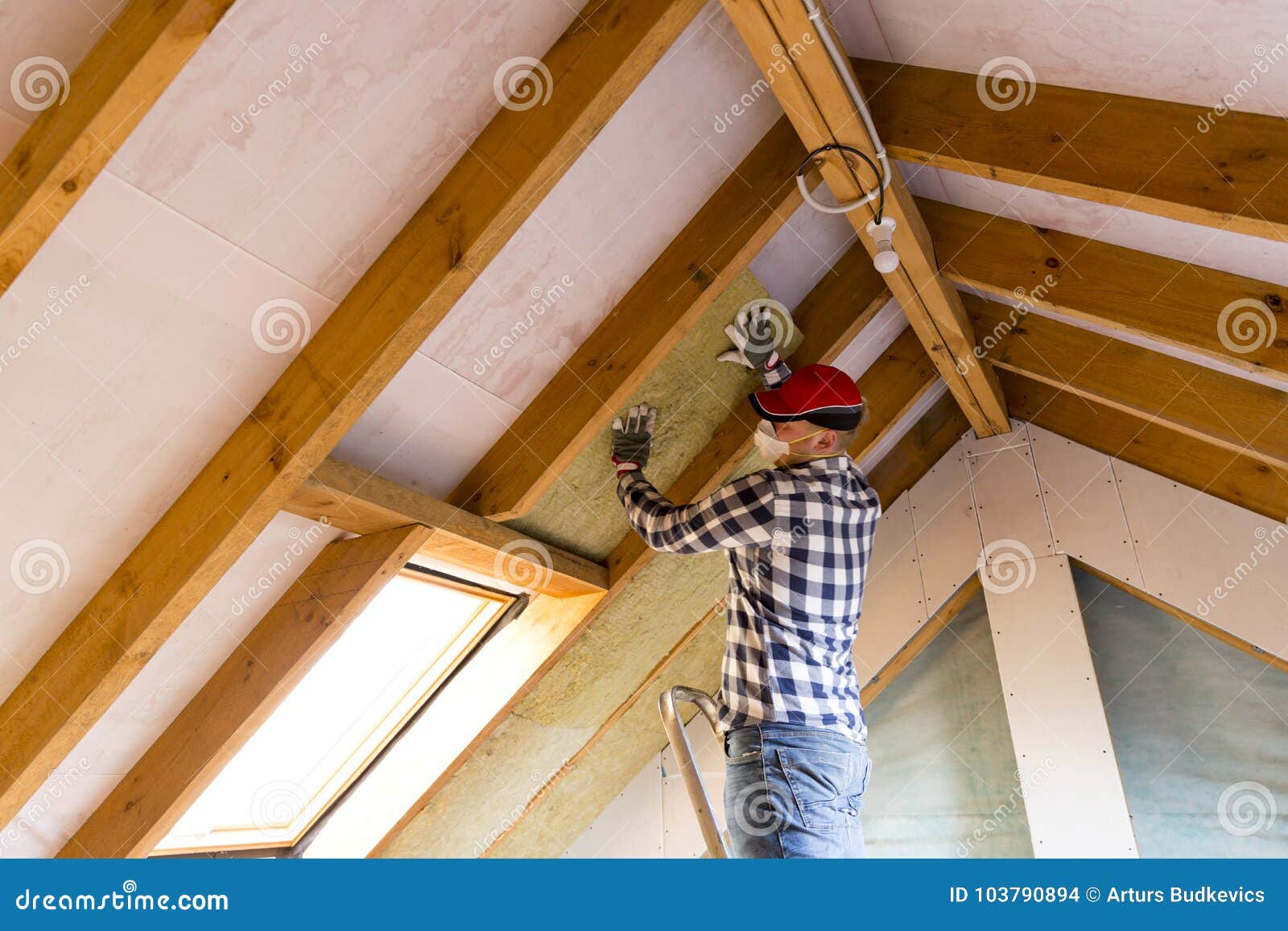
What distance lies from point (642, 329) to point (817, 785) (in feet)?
3.71

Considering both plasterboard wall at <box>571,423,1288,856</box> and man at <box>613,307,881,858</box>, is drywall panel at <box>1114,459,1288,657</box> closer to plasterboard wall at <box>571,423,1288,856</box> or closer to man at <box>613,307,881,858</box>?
plasterboard wall at <box>571,423,1288,856</box>

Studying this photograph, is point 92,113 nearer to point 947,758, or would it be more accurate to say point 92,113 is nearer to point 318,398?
point 318,398

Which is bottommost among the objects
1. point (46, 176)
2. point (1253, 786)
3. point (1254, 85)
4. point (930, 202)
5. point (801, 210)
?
point (46, 176)

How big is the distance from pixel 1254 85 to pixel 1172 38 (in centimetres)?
15

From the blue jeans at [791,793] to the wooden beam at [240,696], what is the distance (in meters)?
0.89

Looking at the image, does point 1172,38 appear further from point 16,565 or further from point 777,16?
point 16,565

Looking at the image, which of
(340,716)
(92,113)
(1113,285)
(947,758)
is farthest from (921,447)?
(92,113)

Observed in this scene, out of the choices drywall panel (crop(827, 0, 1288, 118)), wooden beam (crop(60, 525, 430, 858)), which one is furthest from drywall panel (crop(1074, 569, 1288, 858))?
wooden beam (crop(60, 525, 430, 858))

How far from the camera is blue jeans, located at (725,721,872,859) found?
72.2 inches

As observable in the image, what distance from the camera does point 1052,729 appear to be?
3.52 metres

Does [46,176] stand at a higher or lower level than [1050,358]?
lower

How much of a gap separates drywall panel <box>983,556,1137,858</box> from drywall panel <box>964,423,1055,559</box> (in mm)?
94
